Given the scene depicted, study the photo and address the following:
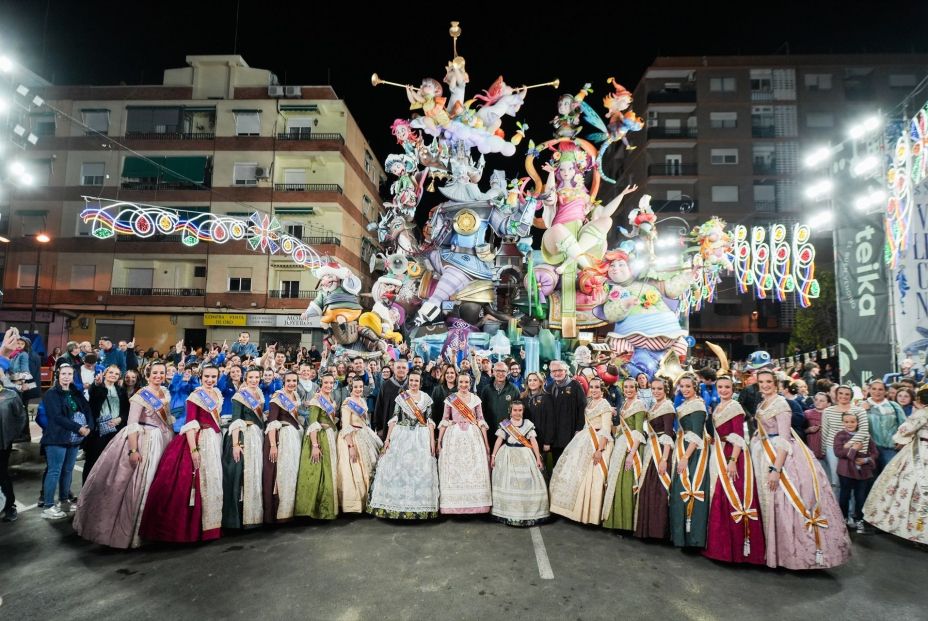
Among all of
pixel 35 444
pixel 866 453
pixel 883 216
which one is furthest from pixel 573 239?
pixel 35 444

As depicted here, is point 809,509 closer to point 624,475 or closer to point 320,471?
point 624,475

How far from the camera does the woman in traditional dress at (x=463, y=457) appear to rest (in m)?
5.82

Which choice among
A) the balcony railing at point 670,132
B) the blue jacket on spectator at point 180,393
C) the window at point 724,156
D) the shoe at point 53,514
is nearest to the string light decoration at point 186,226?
the blue jacket on spectator at point 180,393

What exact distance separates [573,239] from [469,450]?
9937 mm

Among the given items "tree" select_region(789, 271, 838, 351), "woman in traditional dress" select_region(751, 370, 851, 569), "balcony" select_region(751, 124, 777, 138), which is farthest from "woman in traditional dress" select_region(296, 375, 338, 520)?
"balcony" select_region(751, 124, 777, 138)

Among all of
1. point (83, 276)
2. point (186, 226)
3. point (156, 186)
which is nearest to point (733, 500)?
point (186, 226)

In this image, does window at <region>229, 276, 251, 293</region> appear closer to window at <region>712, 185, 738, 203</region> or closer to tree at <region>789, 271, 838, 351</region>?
tree at <region>789, 271, 838, 351</region>

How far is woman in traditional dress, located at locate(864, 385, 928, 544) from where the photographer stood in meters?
5.41

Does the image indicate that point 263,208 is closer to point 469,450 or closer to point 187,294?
point 187,294

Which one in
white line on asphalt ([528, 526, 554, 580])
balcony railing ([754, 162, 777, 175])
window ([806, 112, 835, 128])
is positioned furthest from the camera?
balcony railing ([754, 162, 777, 175])

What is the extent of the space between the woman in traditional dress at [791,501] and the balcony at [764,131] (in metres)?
35.8

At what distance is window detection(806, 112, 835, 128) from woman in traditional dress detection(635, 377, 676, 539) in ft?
123

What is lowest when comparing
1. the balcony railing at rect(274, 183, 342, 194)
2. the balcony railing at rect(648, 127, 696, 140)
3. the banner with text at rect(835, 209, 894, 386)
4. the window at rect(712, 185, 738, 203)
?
the banner with text at rect(835, 209, 894, 386)

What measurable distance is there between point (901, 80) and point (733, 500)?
136 feet
